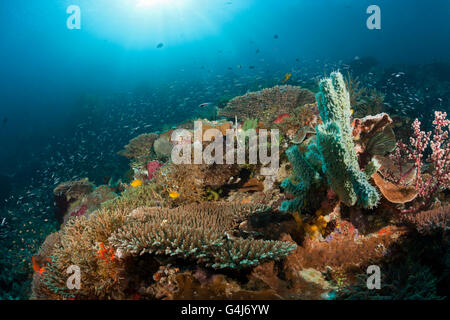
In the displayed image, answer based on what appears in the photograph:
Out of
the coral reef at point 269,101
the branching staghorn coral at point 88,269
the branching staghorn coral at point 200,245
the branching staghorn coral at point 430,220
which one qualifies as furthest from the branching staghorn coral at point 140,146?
the branching staghorn coral at point 430,220

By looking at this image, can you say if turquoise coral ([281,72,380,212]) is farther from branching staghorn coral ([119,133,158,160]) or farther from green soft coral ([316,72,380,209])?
branching staghorn coral ([119,133,158,160])

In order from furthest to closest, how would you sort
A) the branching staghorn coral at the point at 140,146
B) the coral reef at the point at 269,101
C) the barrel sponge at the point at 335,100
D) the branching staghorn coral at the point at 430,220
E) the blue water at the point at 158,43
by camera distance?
the blue water at the point at 158,43
the branching staghorn coral at the point at 140,146
the coral reef at the point at 269,101
the barrel sponge at the point at 335,100
the branching staghorn coral at the point at 430,220

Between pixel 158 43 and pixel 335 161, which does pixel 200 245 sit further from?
pixel 158 43

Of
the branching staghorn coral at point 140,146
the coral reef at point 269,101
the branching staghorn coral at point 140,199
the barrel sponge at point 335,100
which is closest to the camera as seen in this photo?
the barrel sponge at point 335,100

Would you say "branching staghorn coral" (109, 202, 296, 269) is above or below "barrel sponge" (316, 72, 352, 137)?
below

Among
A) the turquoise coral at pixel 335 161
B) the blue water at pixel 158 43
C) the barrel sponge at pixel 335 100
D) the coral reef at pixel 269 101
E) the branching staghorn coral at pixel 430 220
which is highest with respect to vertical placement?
the blue water at pixel 158 43

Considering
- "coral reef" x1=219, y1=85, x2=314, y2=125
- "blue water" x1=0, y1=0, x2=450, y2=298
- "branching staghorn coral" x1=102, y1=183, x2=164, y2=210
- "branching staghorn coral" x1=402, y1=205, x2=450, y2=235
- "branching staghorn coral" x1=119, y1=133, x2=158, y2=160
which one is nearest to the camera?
"branching staghorn coral" x1=402, y1=205, x2=450, y2=235

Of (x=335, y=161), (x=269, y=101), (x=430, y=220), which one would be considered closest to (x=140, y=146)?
(x=269, y=101)

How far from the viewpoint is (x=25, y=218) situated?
10.5 metres

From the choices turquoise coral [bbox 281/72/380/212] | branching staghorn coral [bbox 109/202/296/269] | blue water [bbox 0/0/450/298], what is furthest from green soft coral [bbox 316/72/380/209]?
blue water [bbox 0/0/450/298]

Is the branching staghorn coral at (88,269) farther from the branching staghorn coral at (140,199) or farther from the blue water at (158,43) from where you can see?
the blue water at (158,43)

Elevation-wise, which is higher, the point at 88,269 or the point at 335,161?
the point at 335,161
